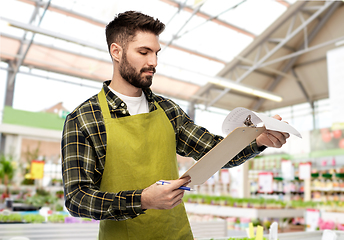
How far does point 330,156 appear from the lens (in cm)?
1014

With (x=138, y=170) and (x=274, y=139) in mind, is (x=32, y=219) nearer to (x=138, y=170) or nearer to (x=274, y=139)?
(x=138, y=170)

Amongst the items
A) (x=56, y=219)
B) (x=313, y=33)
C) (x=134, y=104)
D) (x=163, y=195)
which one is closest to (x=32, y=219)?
(x=56, y=219)

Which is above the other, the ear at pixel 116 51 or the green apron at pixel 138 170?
the ear at pixel 116 51

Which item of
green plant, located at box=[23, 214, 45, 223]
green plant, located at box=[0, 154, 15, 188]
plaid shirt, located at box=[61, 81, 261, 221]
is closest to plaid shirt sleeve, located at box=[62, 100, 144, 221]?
plaid shirt, located at box=[61, 81, 261, 221]

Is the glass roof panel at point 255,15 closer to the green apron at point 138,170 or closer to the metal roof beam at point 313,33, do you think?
the metal roof beam at point 313,33

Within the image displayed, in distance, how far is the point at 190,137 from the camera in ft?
4.31

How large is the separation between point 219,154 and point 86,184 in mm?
410

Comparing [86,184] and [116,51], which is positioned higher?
[116,51]

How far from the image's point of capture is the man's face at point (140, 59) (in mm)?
1119

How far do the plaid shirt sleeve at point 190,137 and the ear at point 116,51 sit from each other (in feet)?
0.86

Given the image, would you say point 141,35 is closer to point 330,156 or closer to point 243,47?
point 330,156

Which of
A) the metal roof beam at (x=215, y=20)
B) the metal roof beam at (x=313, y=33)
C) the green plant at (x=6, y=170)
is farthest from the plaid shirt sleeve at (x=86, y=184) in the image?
the metal roof beam at (x=313, y=33)

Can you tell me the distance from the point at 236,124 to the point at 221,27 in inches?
446

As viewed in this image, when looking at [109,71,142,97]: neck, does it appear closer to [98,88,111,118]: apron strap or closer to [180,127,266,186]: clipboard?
[98,88,111,118]: apron strap
